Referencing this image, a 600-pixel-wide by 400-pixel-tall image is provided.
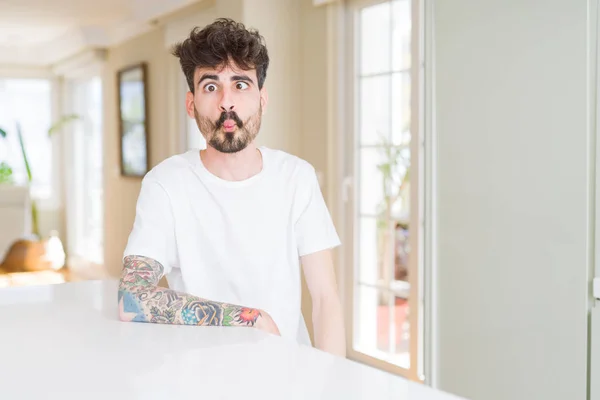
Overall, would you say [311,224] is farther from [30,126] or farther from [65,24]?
[30,126]

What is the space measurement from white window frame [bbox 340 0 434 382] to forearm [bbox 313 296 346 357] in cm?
93

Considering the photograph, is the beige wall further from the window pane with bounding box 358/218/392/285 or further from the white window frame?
the window pane with bounding box 358/218/392/285

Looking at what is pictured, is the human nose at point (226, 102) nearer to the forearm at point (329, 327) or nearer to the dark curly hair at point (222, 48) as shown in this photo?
the dark curly hair at point (222, 48)

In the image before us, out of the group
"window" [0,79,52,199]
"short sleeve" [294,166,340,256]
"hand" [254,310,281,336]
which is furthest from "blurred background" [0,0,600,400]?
"hand" [254,310,281,336]

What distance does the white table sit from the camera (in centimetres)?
101

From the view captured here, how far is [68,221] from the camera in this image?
8.35 m

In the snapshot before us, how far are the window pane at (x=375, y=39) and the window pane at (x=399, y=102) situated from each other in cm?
9

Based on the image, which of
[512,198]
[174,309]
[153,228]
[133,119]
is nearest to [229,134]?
[153,228]

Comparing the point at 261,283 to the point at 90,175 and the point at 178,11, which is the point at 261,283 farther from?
the point at 90,175

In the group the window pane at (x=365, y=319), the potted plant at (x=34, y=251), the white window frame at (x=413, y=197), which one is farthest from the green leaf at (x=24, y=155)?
the window pane at (x=365, y=319)

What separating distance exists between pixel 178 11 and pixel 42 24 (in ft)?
7.26

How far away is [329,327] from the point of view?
174 centimetres

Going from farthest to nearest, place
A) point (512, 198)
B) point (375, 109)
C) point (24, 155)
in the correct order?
point (24, 155) → point (375, 109) → point (512, 198)

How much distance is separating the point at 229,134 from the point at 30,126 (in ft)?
25.0
